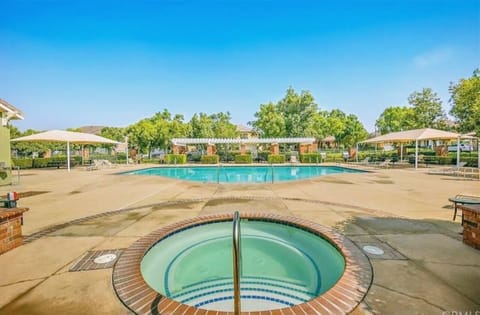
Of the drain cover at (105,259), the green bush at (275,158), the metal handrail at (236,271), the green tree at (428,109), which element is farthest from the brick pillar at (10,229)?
the green tree at (428,109)

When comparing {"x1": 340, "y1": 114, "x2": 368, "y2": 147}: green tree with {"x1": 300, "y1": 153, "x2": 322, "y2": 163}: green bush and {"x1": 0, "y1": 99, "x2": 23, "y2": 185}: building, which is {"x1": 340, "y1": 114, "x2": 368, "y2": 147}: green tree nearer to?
{"x1": 300, "y1": 153, "x2": 322, "y2": 163}: green bush

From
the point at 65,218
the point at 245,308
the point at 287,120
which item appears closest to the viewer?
the point at 245,308

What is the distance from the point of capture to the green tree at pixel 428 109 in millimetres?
26094

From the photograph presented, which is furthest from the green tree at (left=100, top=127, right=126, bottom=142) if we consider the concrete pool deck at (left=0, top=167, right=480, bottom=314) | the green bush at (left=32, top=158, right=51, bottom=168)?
the concrete pool deck at (left=0, top=167, right=480, bottom=314)

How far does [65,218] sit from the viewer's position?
5008 mm

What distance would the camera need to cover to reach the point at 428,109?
26328 mm

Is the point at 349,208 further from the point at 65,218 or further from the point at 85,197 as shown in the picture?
the point at 85,197

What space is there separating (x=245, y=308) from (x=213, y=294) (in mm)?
471

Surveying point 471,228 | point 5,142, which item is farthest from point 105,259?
point 5,142

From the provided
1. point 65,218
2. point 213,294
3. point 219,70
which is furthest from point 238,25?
point 213,294

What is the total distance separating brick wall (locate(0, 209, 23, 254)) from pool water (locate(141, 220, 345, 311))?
6.77 ft

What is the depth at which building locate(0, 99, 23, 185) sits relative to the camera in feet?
32.6

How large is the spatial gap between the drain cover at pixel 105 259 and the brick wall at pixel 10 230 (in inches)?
58.4

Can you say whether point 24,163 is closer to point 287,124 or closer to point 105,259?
point 105,259
